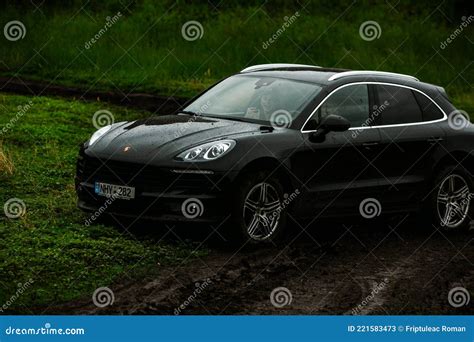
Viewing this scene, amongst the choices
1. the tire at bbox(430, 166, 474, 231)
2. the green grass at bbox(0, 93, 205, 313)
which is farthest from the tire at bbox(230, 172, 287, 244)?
the tire at bbox(430, 166, 474, 231)

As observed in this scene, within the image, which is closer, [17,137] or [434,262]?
[434,262]

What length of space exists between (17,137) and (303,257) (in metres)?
7.20

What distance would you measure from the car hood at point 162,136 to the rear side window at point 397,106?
1.62 metres

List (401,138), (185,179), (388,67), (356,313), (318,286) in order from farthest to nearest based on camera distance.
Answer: (388,67), (401,138), (185,179), (318,286), (356,313)

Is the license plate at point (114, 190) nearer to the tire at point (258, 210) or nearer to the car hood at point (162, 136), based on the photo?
the car hood at point (162, 136)

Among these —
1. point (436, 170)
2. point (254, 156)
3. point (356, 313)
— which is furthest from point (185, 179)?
point (436, 170)

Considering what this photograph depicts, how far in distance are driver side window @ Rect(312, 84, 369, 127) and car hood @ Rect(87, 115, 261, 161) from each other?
85cm

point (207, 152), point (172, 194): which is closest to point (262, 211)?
point (207, 152)

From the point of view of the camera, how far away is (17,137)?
1703 cm

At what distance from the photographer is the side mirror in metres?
11.5

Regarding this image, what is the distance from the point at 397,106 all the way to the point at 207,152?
269 centimetres

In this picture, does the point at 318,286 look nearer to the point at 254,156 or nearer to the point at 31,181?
the point at 254,156

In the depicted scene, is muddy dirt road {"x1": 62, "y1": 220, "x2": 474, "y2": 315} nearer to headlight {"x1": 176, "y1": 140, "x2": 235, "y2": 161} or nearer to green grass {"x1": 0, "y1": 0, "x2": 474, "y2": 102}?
headlight {"x1": 176, "y1": 140, "x2": 235, "y2": 161}

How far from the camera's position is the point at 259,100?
11977 mm
